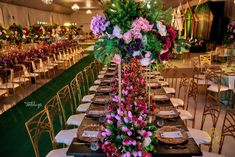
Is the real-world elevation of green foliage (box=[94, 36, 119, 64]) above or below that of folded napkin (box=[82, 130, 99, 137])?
above

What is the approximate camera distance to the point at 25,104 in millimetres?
5973

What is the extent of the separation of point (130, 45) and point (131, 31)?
0.13 m

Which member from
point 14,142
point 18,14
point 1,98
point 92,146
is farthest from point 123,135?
point 18,14

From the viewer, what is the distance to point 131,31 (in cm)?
187

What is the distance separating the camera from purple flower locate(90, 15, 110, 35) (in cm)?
195

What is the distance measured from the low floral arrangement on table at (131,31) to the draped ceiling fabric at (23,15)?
561 inches

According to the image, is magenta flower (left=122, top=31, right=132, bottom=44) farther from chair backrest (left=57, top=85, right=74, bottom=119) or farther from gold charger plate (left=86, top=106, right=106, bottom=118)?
chair backrest (left=57, top=85, right=74, bottom=119)

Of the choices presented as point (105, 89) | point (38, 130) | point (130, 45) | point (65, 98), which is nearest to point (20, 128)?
point (65, 98)

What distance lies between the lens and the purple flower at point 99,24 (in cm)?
195

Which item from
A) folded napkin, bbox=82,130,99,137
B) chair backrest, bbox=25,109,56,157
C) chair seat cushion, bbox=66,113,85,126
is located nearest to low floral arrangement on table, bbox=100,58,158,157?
folded napkin, bbox=82,130,99,137

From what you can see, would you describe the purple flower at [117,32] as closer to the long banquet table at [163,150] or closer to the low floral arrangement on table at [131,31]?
the low floral arrangement on table at [131,31]

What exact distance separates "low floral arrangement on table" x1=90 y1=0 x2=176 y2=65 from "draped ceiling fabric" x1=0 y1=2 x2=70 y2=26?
14247 millimetres

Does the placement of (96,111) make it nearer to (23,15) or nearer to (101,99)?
(101,99)

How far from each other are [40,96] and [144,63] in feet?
17.4
